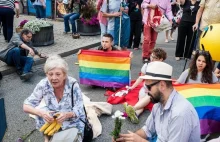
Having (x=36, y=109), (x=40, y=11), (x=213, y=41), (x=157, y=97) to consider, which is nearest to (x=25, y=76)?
(x=36, y=109)

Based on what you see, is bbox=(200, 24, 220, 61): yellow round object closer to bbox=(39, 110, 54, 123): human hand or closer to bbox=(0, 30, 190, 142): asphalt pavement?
bbox=(0, 30, 190, 142): asphalt pavement

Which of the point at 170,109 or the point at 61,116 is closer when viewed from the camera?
the point at 170,109

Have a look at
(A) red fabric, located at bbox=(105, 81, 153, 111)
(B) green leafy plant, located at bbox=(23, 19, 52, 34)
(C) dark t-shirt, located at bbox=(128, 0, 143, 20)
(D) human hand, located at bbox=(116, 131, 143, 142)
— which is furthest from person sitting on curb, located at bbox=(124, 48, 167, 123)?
(B) green leafy plant, located at bbox=(23, 19, 52, 34)

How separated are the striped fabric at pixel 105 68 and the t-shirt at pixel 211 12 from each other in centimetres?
187

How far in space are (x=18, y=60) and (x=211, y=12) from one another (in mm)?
3910

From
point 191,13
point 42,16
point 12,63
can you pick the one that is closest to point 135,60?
point 191,13

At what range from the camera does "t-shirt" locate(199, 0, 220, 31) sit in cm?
580

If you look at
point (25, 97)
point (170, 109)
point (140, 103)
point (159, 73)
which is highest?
point (159, 73)

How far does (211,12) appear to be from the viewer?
5863 millimetres

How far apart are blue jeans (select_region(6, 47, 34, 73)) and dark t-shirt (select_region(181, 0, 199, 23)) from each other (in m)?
3.65

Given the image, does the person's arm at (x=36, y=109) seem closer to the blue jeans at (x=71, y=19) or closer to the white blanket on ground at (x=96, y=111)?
the white blanket on ground at (x=96, y=111)

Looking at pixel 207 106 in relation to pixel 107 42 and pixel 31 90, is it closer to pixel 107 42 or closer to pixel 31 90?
pixel 107 42

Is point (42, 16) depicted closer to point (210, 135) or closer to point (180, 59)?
point (180, 59)

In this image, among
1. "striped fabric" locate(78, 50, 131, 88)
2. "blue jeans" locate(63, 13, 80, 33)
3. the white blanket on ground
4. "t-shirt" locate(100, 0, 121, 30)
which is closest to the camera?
the white blanket on ground
